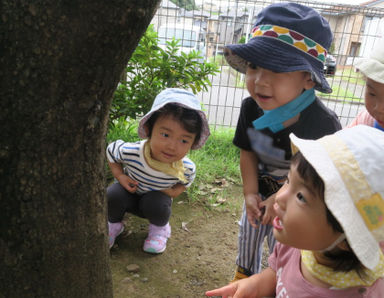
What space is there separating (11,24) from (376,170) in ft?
3.39

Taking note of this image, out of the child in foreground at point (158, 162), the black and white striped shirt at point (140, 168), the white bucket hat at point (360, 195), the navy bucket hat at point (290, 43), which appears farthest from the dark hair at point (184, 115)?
the white bucket hat at point (360, 195)

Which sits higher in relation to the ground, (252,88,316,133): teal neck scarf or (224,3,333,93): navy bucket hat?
(224,3,333,93): navy bucket hat

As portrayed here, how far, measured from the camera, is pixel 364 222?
892 mm

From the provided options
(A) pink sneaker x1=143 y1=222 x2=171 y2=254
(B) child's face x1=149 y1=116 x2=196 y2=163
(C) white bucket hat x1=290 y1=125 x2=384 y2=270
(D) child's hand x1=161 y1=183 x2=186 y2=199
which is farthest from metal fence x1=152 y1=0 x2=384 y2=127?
(C) white bucket hat x1=290 y1=125 x2=384 y2=270

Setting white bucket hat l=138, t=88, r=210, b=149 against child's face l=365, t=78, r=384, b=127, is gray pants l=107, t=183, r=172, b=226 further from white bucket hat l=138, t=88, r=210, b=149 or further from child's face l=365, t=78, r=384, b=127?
child's face l=365, t=78, r=384, b=127

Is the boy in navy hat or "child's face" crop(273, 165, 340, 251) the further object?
the boy in navy hat

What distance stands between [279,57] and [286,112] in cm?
29

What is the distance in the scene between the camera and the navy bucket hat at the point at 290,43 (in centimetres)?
153

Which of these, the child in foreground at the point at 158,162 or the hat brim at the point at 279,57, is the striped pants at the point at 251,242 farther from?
the hat brim at the point at 279,57

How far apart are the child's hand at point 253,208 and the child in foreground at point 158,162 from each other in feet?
1.90

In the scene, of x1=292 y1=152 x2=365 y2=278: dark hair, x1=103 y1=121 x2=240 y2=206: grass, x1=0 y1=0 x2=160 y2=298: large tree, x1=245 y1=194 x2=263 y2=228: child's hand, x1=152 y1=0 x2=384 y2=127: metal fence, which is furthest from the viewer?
x1=152 y1=0 x2=384 y2=127: metal fence

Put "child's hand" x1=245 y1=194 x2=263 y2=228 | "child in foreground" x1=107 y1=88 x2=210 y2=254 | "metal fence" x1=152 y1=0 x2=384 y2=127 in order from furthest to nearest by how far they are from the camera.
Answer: "metal fence" x1=152 y1=0 x2=384 y2=127, "child in foreground" x1=107 y1=88 x2=210 y2=254, "child's hand" x1=245 y1=194 x2=263 y2=228

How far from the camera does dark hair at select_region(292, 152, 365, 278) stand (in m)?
0.97

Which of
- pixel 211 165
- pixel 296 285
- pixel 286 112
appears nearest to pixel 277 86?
pixel 286 112
